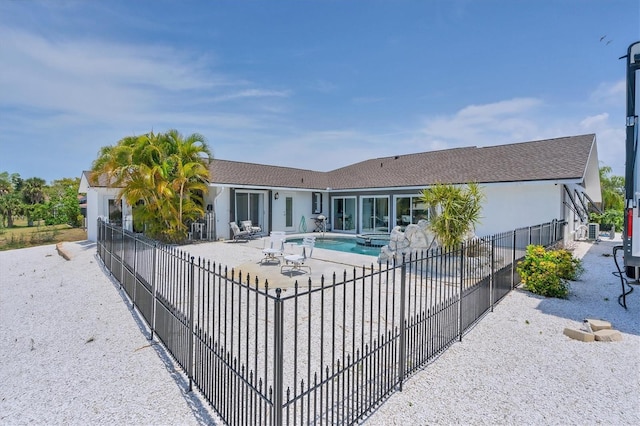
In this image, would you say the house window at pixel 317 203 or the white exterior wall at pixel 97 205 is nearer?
the white exterior wall at pixel 97 205

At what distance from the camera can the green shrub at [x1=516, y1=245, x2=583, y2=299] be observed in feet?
24.5

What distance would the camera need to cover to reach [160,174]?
15164mm

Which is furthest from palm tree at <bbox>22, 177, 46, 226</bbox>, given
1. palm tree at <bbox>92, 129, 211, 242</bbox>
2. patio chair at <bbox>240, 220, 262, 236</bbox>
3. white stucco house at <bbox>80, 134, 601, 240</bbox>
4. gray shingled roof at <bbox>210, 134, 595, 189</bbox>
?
patio chair at <bbox>240, 220, 262, 236</bbox>

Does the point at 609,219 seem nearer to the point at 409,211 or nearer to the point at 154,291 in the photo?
the point at 409,211

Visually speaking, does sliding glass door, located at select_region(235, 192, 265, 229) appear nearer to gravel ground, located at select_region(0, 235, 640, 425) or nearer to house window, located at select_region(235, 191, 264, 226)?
house window, located at select_region(235, 191, 264, 226)

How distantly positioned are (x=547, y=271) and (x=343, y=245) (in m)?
10.8

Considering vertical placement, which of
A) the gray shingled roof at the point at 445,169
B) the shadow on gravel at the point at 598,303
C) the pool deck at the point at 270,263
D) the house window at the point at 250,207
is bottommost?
the shadow on gravel at the point at 598,303

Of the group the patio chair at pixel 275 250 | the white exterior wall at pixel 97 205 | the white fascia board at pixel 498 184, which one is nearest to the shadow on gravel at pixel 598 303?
the white fascia board at pixel 498 184

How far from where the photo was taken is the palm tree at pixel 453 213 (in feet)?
33.5

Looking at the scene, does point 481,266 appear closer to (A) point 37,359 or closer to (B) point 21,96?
(A) point 37,359

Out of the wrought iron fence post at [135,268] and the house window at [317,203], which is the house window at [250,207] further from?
the wrought iron fence post at [135,268]

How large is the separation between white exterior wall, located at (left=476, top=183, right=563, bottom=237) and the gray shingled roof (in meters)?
0.63

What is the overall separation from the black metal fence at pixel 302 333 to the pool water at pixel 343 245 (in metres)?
7.39

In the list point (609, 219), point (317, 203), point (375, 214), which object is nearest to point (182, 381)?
point (375, 214)
